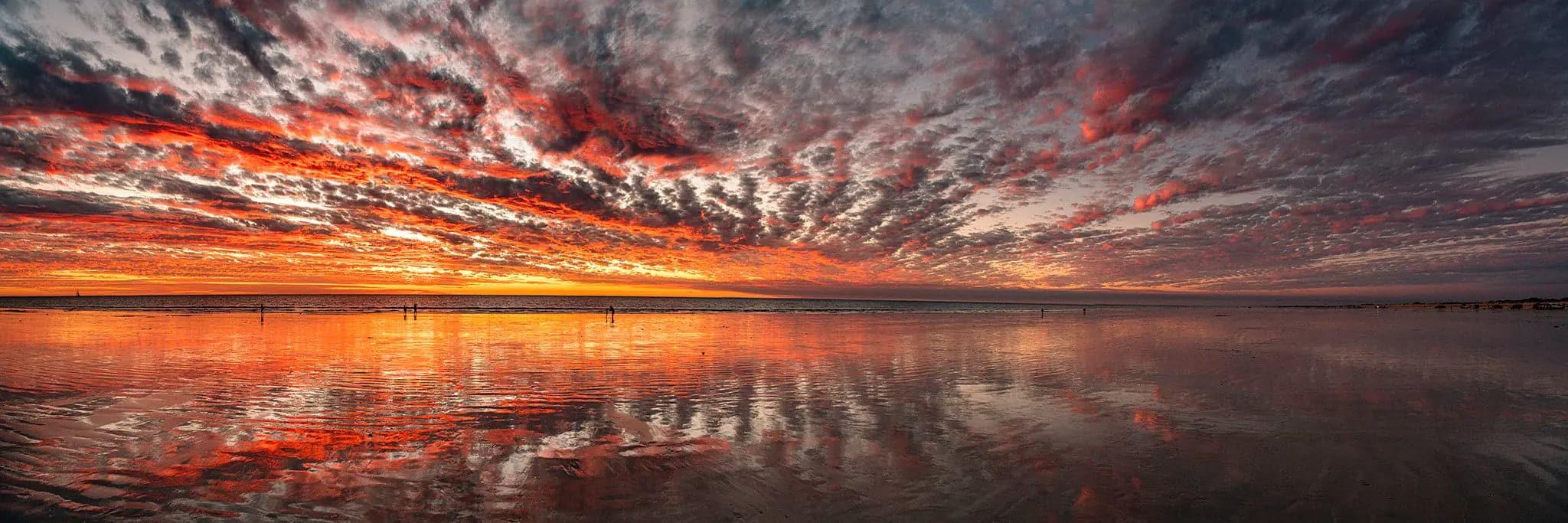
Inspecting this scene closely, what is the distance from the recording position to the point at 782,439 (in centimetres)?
1068

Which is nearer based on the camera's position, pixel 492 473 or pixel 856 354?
pixel 492 473

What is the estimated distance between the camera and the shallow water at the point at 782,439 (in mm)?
7402

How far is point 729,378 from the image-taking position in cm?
1838

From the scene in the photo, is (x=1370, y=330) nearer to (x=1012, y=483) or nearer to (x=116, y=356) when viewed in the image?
(x=1012, y=483)

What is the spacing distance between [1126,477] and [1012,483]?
5.14ft

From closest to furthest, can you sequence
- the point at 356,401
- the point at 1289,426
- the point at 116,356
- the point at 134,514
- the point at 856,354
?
the point at 134,514 → the point at 1289,426 → the point at 356,401 → the point at 116,356 → the point at 856,354

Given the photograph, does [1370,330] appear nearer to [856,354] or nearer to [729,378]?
[856,354]

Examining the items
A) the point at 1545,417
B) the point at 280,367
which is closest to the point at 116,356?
the point at 280,367

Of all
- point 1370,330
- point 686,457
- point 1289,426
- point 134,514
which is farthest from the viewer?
point 1370,330

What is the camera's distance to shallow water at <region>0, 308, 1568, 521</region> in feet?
24.3

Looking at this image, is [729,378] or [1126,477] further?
[729,378]

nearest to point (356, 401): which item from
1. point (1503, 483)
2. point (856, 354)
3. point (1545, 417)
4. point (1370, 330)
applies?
point (856, 354)

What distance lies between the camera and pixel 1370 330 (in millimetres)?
43969

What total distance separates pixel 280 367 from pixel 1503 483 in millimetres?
27704
